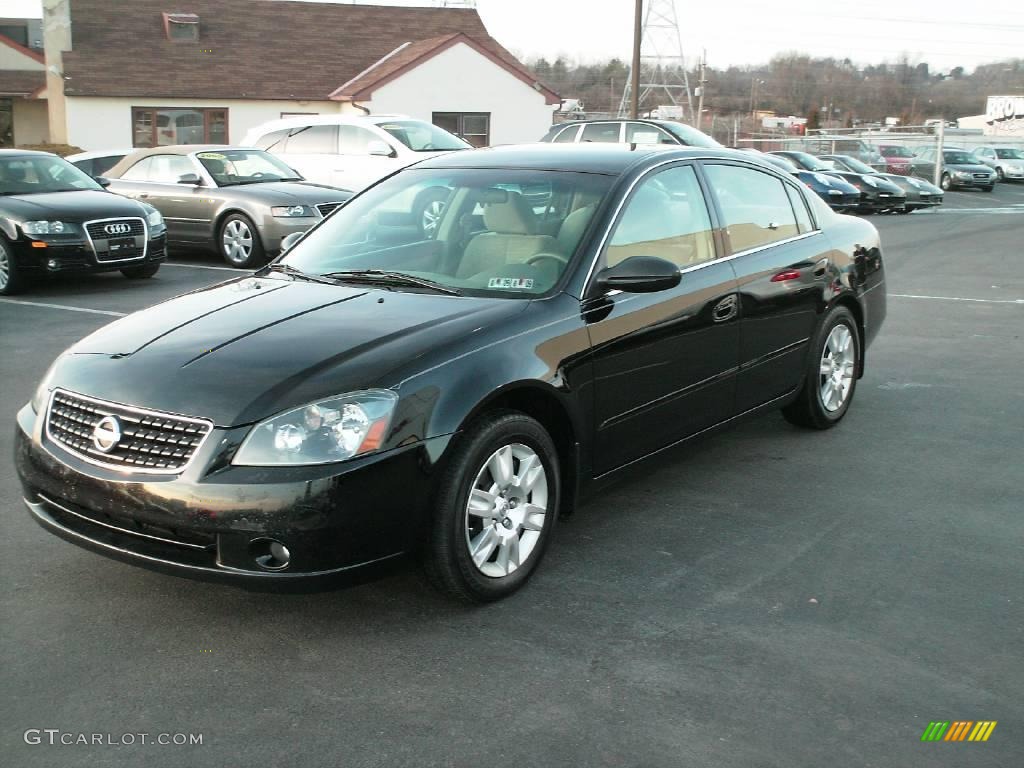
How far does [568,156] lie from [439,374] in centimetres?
183

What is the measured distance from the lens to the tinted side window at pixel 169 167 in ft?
48.6

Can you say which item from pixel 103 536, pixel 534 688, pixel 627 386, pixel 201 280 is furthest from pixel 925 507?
pixel 201 280

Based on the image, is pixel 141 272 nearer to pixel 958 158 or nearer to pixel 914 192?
pixel 914 192

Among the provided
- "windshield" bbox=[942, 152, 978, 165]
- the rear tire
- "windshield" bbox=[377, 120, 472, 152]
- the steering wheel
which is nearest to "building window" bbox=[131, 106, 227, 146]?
"windshield" bbox=[377, 120, 472, 152]

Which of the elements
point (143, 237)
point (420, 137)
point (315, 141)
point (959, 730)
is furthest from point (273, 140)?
point (959, 730)

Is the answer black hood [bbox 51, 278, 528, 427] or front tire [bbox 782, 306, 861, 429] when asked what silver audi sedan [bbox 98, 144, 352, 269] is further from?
black hood [bbox 51, 278, 528, 427]

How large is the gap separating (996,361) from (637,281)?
17.2 ft

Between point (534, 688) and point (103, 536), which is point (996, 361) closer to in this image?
point (534, 688)

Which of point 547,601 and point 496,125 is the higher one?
point 496,125

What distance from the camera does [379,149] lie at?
17.8 meters

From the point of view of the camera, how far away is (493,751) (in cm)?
314

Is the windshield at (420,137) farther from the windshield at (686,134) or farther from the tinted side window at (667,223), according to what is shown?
the tinted side window at (667,223)

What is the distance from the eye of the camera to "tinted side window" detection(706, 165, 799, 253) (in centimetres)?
559

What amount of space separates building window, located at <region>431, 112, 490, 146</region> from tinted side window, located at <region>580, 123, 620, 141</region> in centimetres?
1671
